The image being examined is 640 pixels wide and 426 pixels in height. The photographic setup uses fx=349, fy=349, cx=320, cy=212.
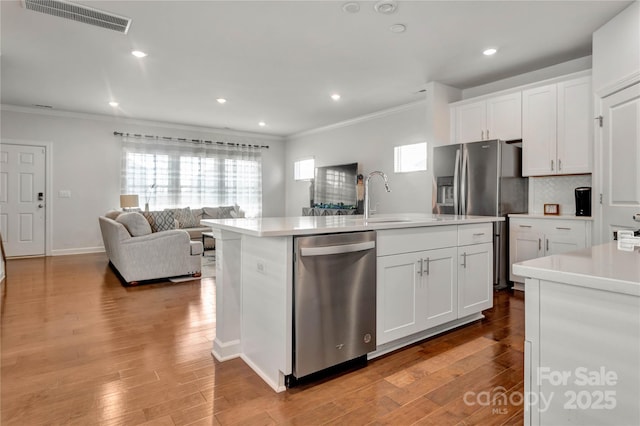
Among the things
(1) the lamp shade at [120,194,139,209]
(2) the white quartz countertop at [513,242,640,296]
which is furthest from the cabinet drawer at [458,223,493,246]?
(1) the lamp shade at [120,194,139,209]

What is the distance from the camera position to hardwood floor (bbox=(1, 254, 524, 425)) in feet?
5.55

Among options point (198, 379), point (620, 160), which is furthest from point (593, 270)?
point (620, 160)

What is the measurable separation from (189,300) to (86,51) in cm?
291

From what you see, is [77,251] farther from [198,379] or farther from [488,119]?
[488,119]

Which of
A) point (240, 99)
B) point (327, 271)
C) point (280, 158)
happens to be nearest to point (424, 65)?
point (240, 99)

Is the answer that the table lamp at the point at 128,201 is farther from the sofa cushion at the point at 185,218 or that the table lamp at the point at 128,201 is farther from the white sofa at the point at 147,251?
the white sofa at the point at 147,251

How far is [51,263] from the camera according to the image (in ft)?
18.7

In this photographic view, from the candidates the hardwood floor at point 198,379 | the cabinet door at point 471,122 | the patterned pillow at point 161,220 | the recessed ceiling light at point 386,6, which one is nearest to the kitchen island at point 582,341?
the hardwood floor at point 198,379

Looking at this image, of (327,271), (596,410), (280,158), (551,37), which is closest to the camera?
(596,410)

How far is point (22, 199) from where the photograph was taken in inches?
244

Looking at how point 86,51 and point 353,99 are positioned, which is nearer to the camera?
point 86,51

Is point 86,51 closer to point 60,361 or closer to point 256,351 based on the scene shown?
point 60,361

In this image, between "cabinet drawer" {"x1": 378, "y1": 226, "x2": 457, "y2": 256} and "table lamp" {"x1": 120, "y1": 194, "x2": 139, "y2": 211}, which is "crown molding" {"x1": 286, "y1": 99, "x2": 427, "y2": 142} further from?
"table lamp" {"x1": 120, "y1": 194, "x2": 139, "y2": 211}

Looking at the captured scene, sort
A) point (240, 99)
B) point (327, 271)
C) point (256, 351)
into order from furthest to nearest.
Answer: point (240, 99), point (256, 351), point (327, 271)
